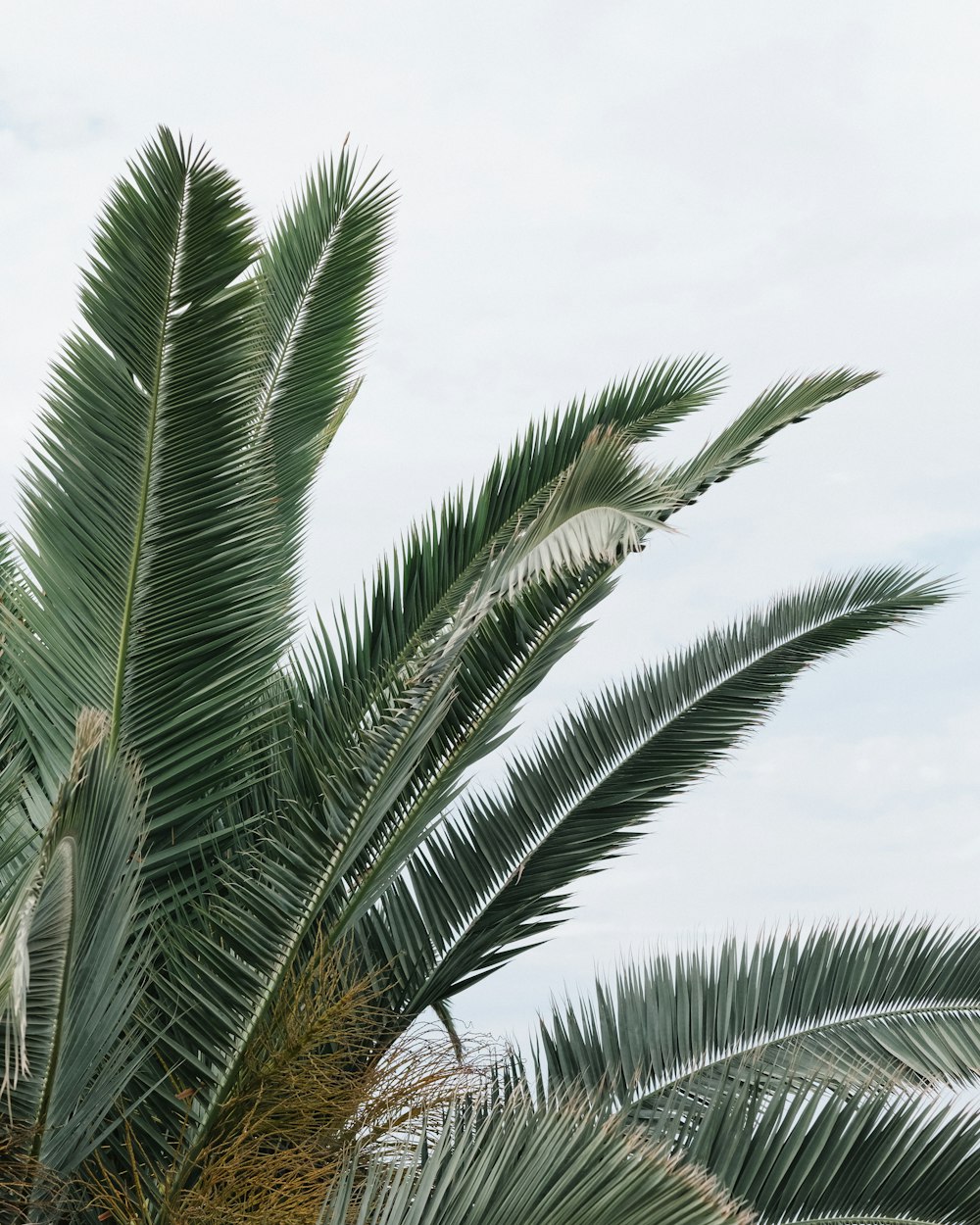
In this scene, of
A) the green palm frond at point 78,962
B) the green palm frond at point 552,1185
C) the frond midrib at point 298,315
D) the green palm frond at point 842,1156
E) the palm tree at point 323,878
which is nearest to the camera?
the green palm frond at point 552,1185

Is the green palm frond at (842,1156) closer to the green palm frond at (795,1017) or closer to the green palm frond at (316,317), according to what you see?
the green palm frond at (795,1017)

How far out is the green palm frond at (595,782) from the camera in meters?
4.80

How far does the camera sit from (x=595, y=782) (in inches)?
207

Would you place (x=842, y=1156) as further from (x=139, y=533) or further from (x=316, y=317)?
(x=316, y=317)

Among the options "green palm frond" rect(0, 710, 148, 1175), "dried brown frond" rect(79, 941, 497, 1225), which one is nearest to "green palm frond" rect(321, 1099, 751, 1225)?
"dried brown frond" rect(79, 941, 497, 1225)

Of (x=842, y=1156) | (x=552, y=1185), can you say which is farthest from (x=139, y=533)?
(x=842, y=1156)

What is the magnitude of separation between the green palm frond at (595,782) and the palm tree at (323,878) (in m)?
0.02

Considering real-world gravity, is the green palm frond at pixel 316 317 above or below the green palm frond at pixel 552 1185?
above

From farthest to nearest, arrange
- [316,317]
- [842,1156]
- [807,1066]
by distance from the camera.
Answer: [316,317]
[807,1066]
[842,1156]

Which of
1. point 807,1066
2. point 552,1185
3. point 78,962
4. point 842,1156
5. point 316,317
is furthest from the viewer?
point 316,317

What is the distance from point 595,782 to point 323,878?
Answer: 176 cm

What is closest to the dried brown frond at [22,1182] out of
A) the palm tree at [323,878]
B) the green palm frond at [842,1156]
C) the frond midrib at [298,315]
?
the palm tree at [323,878]

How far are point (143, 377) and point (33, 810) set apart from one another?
1.35m

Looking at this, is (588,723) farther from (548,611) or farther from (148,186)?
(148,186)
